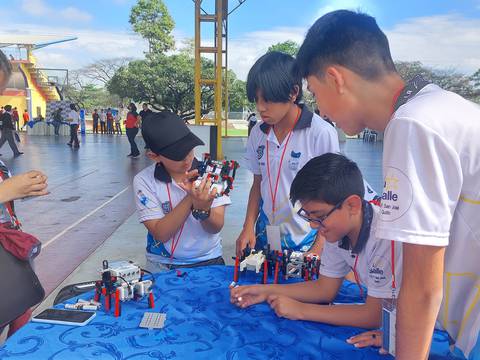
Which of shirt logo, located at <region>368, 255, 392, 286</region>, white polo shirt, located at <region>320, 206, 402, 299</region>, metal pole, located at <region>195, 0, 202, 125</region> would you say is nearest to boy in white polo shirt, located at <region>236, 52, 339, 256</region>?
white polo shirt, located at <region>320, 206, 402, 299</region>

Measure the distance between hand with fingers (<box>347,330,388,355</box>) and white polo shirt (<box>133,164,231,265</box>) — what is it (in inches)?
36.9

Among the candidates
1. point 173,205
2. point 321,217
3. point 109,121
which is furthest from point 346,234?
point 109,121

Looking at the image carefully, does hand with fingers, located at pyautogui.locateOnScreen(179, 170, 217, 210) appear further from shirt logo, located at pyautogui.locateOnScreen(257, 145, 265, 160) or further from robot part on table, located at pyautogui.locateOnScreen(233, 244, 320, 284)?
shirt logo, located at pyautogui.locateOnScreen(257, 145, 265, 160)

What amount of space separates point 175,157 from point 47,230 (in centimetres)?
339

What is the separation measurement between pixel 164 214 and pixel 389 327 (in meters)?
1.17

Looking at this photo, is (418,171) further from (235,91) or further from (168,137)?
(235,91)

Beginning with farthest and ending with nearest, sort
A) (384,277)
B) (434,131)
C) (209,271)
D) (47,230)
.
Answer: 1. (47,230)
2. (209,271)
3. (384,277)
4. (434,131)

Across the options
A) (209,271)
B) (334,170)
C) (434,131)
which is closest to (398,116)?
(434,131)

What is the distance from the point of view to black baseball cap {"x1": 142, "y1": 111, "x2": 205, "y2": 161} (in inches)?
74.7

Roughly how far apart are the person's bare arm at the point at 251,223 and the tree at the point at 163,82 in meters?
20.4

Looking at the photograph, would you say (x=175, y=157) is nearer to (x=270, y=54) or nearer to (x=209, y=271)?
(x=209, y=271)

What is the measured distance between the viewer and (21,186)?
1799mm

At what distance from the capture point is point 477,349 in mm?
956

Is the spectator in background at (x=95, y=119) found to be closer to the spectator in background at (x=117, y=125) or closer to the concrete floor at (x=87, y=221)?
the spectator in background at (x=117, y=125)
